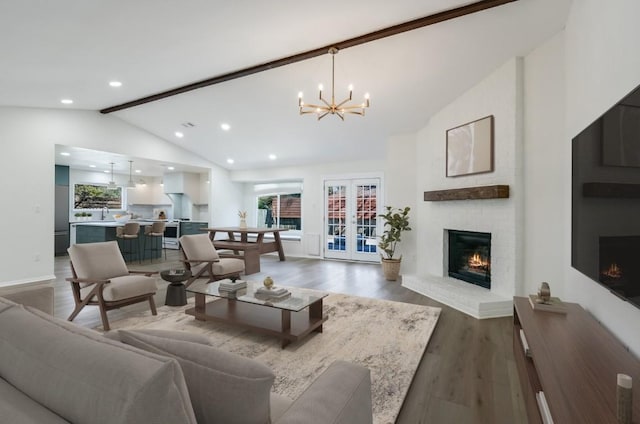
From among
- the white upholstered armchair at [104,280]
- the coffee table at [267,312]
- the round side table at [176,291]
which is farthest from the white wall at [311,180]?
the white upholstered armchair at [104,280]

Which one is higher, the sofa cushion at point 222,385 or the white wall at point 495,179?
the white wall at point 495,179

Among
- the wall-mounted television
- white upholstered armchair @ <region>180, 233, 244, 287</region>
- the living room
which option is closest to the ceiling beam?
the living room

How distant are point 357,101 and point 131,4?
3230mm

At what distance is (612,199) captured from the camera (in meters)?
1.73

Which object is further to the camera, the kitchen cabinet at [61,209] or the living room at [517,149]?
the kitchen cabinet at [61,209]

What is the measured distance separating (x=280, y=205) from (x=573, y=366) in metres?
8.31

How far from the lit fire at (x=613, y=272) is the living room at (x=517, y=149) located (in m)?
0.24

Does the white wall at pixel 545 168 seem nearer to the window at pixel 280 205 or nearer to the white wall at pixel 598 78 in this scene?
the white wall at pixel 598 78

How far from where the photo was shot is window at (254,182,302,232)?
9.12 m

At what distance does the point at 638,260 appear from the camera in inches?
56.6

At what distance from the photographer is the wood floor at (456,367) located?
6.50 feet

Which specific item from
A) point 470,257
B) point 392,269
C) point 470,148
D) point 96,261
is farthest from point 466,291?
point 96,261

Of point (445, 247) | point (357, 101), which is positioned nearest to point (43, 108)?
point (357, 101)

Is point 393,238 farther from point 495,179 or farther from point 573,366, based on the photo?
point 573,366
